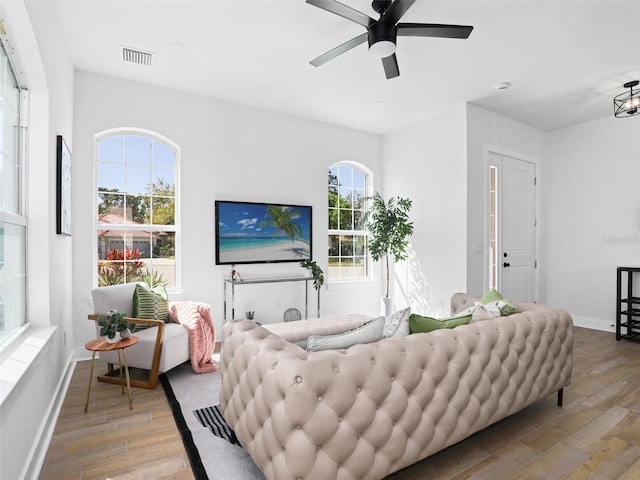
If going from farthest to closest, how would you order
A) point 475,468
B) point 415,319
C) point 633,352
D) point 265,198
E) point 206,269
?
1. point 265,198
2. point 206,269
3. point 633,352
4. point 415,319
5. point 475,468

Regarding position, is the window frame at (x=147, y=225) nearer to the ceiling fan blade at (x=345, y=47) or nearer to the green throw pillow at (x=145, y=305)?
the green throw pillow at (x=145, y=305)

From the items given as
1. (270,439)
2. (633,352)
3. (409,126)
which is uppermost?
(409,126)

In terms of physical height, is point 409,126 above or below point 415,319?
above

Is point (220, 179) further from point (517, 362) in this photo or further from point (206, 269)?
point (517, 362)

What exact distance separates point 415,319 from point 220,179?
10.4 feet

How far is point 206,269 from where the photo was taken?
4.32m

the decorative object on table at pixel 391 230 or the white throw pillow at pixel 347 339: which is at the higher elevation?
the decorative object on table at pixel 391 230

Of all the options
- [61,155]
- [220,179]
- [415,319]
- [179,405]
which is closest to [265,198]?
[220,179]

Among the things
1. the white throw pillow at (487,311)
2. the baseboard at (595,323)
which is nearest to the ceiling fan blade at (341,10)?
the white throw pillow at (487,311)

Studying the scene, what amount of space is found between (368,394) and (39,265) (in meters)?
2.22

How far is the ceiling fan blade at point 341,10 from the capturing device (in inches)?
86.3

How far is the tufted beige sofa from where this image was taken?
145cm

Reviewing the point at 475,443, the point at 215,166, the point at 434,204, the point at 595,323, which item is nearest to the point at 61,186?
the point at 215,166

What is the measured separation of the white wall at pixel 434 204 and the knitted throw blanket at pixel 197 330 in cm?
300
